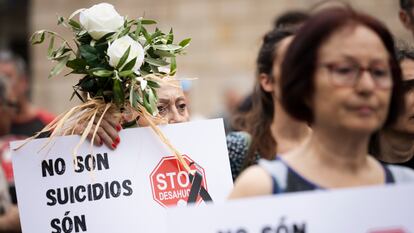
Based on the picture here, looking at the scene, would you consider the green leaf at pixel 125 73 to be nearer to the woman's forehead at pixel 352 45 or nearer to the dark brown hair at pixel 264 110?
the dark brown hair at pixel 264 110

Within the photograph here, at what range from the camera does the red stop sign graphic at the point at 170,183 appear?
4797 millimetres

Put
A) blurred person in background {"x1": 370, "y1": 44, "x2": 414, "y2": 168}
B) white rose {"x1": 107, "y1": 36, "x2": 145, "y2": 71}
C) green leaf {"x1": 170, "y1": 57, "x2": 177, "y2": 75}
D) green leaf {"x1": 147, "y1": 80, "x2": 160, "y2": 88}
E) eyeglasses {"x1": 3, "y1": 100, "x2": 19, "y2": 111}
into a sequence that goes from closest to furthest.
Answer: white rose {"x1": 107, "y1": 36, "x2": 145, "y2": 71} → green leaf {"x1": 147, "y1": 80, "x2": 160, "y2": 88} → green leaf {"x1": 170, "y1": 57, "x2": 177, "y2": 75} → blurred person in background {"x1": 370, "y1": 44, "x2": 414, "y2": 168} → eyeglasses {"x1": 3, "y1": 100, "x2": 19, "y2": 111}

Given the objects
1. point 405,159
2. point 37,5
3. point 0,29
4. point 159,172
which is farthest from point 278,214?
point 0,29

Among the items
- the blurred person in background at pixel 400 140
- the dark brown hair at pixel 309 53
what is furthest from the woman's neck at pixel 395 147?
the dark brown hair at pixel 309 53

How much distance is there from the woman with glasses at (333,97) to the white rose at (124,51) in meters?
1.56

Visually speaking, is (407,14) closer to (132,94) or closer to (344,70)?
(132,94)

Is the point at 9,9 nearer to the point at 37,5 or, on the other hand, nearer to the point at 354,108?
the point at 37,5

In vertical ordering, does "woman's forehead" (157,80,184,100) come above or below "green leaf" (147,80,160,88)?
below

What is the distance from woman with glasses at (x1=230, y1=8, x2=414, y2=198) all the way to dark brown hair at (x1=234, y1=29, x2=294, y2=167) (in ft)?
6.44

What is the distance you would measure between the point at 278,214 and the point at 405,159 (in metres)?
2.09

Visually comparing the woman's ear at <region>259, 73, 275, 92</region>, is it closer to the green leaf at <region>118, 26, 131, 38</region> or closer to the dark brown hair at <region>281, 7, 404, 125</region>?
the green leaf at <region>118, 26, 131, 38</region>

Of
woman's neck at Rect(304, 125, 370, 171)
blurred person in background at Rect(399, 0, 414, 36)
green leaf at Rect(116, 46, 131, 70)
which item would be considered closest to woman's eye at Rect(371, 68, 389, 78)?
woman's neck at Rect(304, 125, 370, 171)

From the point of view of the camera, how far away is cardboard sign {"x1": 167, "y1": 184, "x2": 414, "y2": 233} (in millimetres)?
3357

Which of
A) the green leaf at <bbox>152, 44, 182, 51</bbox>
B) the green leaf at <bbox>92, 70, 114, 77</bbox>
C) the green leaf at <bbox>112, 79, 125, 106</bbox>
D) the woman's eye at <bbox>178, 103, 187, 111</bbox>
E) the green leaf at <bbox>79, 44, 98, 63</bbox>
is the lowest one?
the woman's eye at <bbox>178, 103, 187, 111</bbox>
